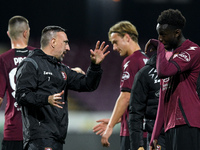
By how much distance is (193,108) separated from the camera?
272 cm

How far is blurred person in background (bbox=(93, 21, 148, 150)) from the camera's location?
414 cm

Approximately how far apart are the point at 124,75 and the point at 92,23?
6922 mm

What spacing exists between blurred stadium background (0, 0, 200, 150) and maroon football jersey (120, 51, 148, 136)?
530 centimetres

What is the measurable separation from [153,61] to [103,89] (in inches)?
270

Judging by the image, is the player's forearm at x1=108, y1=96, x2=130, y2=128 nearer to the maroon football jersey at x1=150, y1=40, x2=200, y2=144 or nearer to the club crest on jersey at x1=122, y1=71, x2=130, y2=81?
the club crest on jersey at x1=122, y1=71, x2=130, y2=81

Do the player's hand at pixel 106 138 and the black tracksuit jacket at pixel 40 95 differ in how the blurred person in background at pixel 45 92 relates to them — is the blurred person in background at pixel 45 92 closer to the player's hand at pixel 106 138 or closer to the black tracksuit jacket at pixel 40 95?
the black tracksuit jacket at pixel 40 95

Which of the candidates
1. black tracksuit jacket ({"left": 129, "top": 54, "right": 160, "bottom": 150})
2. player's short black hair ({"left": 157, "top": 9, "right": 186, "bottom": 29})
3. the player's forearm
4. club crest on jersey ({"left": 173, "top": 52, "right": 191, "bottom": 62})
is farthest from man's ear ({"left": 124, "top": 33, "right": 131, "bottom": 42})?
club crest on jersey ({"left": 173, "top": 52, "right": 191, "bottom": 62})

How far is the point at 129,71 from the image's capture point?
4.24 m

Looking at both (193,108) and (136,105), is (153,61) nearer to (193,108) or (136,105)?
(136,105)

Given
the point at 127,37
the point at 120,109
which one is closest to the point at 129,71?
the point at 120,109

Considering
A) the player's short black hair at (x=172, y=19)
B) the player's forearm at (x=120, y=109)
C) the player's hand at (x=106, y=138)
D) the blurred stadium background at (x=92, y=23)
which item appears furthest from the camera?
the blurred stadium background at (x=92, y=23)

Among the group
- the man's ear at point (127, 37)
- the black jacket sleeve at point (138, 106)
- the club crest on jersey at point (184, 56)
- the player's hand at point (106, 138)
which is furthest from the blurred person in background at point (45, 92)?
the man's ear at point (127, 37)

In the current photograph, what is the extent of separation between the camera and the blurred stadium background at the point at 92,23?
1016 cm

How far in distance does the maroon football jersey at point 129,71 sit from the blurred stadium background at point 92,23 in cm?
530
